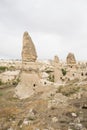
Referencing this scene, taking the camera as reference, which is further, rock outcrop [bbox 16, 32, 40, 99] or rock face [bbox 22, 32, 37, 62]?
rock face [bbox 22, 32, 37, 62]

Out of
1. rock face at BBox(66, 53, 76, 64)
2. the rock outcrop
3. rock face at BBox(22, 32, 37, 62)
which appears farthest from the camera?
rock face at BBox(66, 53, 76, 64)

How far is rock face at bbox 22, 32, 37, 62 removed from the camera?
26281 millimetres

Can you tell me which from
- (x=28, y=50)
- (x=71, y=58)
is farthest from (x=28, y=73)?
(x=71, y=58)

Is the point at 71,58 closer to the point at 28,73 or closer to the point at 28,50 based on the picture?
the point at 28,50

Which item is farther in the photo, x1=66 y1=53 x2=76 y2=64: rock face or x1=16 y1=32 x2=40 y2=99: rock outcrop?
x1=66 y1=53 x2=76 y2=64: rock face

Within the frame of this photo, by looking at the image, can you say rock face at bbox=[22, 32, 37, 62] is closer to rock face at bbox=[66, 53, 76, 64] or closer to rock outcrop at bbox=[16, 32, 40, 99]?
rock outcrop at bbox=[16, 32, 40, 99]

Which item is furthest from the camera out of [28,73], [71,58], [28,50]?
[71,58]

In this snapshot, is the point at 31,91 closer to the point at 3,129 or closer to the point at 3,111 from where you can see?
the point at 3,111

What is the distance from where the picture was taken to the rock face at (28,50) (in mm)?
26281

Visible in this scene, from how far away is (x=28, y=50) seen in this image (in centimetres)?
2656

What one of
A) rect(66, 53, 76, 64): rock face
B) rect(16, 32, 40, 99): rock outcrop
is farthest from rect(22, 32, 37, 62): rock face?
rect(66, 53, 76, 64): rock face

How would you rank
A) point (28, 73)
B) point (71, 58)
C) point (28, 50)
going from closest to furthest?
point (28, 73)
point (28, 50)
point (71, 58)

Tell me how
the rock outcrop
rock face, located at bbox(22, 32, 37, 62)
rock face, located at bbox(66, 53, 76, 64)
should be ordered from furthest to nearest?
1. rock face, located at bbox(66, 53, 76, 64)
2. rock face, located at bbox(22, 32, 37, 62)
3. the rock outcrop

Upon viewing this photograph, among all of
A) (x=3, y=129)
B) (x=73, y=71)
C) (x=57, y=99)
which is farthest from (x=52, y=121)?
(x=73, y=71)
